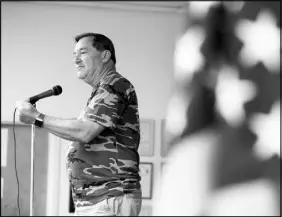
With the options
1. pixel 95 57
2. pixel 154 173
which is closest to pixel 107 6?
pixel 154 173

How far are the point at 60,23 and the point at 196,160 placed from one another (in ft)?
14.2

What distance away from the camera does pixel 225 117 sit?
0.48m

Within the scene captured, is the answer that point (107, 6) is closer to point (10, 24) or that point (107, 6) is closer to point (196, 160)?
point (10, 24)

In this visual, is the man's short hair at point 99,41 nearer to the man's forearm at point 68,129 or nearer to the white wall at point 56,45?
the man's forearm at point 68,129

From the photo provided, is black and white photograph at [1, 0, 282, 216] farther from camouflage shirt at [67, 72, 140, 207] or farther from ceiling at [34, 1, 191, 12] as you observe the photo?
ceiling at [34, 1, 191, 12]

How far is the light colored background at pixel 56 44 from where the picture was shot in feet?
15.3

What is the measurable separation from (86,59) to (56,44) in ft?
10.9

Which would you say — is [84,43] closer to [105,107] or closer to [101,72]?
[101,72]

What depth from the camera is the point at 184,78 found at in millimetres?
499

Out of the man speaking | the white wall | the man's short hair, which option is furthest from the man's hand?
the white wall

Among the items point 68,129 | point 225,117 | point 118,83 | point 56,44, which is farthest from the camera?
point 56,44

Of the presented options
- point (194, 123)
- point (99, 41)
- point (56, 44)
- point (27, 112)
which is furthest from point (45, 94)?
point (56, 44)

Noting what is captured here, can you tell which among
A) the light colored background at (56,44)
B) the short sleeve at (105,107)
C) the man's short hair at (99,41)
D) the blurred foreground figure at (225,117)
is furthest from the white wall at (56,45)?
the blurred foreground figure at (225,117)

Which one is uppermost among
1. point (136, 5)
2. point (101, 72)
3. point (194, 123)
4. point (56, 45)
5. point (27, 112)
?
point (136, 5)
